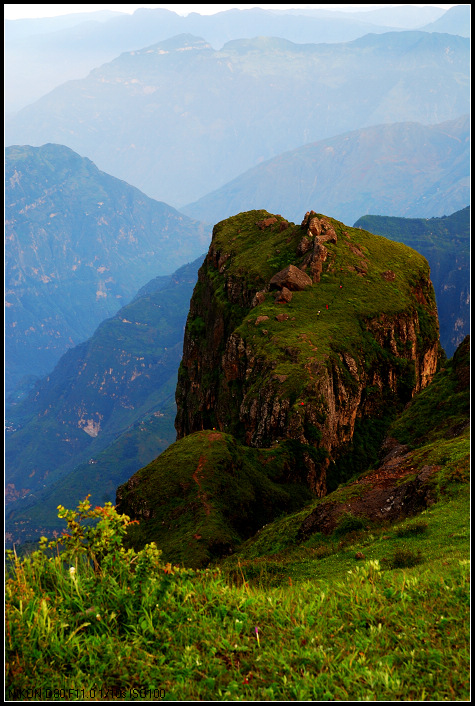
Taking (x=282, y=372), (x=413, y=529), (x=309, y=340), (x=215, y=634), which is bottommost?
(x=413, y=529)

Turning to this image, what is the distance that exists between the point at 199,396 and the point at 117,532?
6307cm

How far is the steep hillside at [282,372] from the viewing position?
129ft

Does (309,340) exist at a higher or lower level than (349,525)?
higher

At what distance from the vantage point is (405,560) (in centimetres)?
1659

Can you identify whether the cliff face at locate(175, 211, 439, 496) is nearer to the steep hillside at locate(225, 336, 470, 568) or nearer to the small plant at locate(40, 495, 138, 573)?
the steep hillside at locate(225, 336, 470, 568)

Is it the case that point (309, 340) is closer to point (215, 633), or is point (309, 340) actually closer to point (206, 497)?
point (206, 497)

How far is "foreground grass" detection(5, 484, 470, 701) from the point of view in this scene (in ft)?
30.6

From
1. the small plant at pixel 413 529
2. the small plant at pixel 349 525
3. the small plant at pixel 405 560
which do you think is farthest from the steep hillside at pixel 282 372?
the small plant at pixel 405 560

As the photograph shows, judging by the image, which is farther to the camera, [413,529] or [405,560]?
[413,529]

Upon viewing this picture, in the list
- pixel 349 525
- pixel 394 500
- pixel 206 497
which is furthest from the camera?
pixel 206 497

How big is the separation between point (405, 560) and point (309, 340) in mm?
39118

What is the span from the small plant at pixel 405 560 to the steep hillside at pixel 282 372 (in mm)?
17656

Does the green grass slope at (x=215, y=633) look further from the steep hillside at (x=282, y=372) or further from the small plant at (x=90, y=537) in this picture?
the steep hillside at (x=282, y=372)

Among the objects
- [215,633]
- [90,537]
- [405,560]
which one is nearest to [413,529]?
[405,560]
